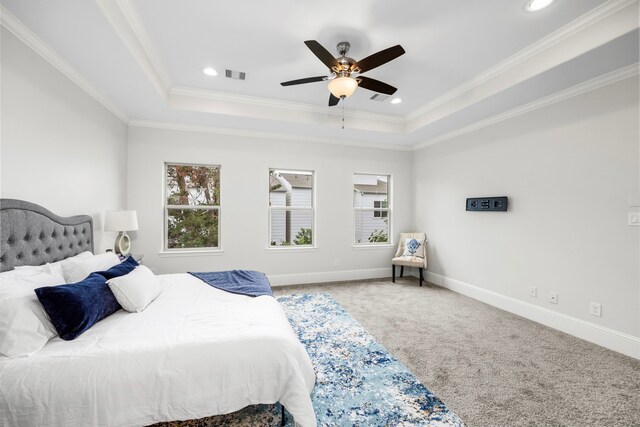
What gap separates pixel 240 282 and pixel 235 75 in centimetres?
236

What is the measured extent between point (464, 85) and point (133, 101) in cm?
410

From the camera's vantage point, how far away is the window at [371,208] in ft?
17.4

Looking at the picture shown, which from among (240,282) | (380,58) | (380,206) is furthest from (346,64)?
(380,206)

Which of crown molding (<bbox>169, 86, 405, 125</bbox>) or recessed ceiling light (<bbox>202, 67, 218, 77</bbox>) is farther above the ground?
recessed ceiling light (<bbox>202, 67, 218, 77</bbox>)

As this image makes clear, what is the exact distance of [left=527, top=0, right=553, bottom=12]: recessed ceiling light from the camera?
2.05 m

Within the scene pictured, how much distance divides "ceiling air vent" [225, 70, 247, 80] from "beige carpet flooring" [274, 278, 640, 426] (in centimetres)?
318

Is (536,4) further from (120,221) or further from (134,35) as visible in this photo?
(120,221)

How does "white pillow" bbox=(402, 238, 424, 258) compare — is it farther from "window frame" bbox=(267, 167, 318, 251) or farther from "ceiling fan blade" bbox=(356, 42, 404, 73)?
"ceiling fan blade" bbox=(356, 42, 404, 73)

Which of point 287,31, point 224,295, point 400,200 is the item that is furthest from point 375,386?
point 400,200

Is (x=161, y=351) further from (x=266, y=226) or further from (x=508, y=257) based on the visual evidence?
(x=508, y=257)

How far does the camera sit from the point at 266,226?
15.1 ft

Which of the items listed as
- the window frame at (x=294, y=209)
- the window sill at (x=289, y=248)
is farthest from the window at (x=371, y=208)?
the window sill at (x=289, y=248)

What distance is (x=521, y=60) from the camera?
9.02ft

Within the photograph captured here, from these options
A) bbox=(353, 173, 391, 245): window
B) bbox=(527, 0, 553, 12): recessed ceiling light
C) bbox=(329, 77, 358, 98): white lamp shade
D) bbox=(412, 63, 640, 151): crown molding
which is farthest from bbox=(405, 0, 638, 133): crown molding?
bbox=(329, 77, 358, 98): white lamp shade
